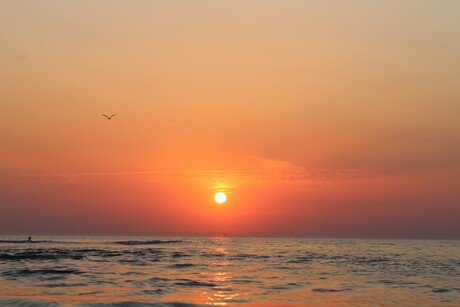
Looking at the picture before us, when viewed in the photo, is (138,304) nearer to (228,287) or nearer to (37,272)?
(228,287)

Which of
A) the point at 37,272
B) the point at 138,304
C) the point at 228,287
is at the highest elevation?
the point at 37,272

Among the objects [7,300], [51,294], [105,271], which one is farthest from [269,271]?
[7,300]

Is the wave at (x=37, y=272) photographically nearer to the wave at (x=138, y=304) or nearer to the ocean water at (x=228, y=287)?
the ocean water at (x=228, y=287)

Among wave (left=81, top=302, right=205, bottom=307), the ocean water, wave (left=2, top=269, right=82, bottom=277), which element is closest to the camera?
wave (left=81, top=302, right=205, bottom=307)

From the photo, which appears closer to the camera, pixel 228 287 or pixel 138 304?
pixel 138 304

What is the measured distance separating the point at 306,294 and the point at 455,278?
14672mm

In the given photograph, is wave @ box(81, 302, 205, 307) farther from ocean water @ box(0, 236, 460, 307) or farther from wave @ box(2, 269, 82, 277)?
wave @ box(2, 269, 82, 277)

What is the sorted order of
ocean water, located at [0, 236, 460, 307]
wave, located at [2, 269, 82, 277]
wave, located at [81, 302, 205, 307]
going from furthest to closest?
wave, located at [2, 269, 82, 277], ocean water, located at [0, 236, 460, 307], wave, located at [81, 302, 205, 307]

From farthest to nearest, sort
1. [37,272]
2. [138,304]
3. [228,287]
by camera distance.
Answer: [37,272] < [228,287] < [138,304]

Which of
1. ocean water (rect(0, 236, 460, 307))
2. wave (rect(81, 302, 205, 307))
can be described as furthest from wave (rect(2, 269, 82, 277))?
wave (rect(81, 302, 205, 307))

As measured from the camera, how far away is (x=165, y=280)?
3416 centimetres

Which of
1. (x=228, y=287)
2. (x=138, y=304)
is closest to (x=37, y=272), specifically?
(x=228, y=287)

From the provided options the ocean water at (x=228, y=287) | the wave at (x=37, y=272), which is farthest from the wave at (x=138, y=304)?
the wave at (x=37, y=272)

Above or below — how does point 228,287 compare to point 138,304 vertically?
above
